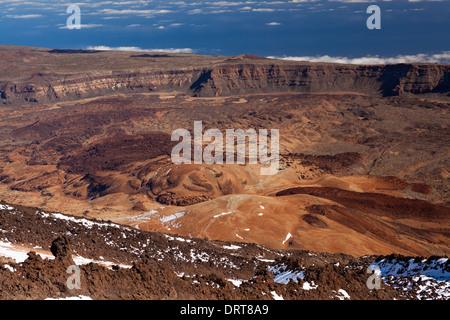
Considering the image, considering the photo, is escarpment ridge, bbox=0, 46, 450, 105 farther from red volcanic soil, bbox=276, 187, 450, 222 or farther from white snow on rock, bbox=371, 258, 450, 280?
white snow on rock, bbox=371, 258, 450, 280

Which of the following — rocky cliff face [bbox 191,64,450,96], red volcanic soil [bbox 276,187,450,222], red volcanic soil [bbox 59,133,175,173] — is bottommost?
red volcanic soil [bbox 276,187,450,222]

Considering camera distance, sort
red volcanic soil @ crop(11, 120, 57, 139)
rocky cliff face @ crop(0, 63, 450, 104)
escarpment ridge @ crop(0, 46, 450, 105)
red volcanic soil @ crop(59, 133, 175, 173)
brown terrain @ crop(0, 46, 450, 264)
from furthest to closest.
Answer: escarpment ridge @ crop(0, 46, 450, 105) < rocky cliff face @ crop(0, 63, 450, 104) < red volcanic soil @ crop(11, 120, 57, 139) < red volcanic soil @ crop(59, 133, 175, 173) < brown terrain @ crop(0, 46, 450, 264)

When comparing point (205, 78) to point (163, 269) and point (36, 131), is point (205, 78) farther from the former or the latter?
point (163, 269)

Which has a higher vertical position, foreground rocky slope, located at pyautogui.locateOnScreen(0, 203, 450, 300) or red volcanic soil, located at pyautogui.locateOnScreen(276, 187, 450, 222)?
foreground rocky slope, located at pyautogui.locateOnScreen(0, 203, 450, 300)

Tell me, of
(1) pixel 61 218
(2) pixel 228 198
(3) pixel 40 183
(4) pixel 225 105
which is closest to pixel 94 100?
(4) pixel 225 105

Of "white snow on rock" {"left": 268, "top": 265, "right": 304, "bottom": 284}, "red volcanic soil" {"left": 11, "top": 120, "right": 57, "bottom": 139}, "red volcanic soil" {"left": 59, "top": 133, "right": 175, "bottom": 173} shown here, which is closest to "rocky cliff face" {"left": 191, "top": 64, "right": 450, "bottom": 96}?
"red volcanic soil" {"left": 11, "top": 120, "right": 57, "bottom": 139}

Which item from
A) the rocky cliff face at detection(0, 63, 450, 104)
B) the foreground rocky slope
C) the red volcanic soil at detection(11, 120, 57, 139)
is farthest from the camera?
the rocky cliff face at detection(0, 63, 450, 104)

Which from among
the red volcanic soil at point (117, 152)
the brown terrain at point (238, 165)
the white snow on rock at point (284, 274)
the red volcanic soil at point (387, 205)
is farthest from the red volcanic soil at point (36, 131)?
the white snow on rock at point (284, 274)
